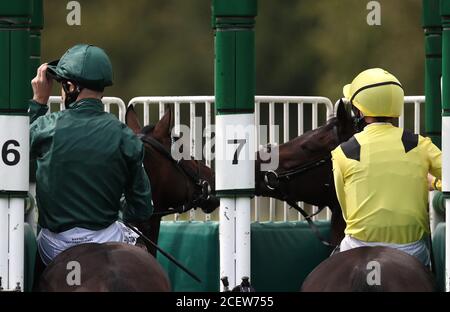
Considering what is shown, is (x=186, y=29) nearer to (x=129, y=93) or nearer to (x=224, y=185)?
(x=129, y=93)

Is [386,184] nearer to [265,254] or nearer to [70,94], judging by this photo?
[70,94]

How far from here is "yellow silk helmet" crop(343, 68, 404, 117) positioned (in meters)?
8.36

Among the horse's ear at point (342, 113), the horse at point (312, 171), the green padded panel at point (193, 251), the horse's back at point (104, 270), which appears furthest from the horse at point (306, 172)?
the horse's back at point (104, 270)

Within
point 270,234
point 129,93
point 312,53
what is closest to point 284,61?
point 312,53

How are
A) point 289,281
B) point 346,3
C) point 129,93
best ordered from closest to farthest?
point 289,281, point 129,93, point 346,3

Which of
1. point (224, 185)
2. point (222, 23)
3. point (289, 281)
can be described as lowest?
point (289, 281)

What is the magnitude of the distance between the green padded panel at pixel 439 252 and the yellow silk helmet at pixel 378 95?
683 millimetres

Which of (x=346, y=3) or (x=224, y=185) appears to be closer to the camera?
(x=224, y=185)

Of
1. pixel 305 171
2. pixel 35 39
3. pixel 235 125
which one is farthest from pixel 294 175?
pixel 235 125

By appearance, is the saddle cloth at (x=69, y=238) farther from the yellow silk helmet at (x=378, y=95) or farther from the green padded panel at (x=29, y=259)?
the yellow silk helmet at (x=378, y=95)

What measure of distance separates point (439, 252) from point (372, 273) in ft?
3.58

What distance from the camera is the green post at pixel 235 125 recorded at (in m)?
8.04

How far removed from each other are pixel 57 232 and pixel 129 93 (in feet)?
58.5

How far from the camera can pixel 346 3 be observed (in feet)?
91.8
